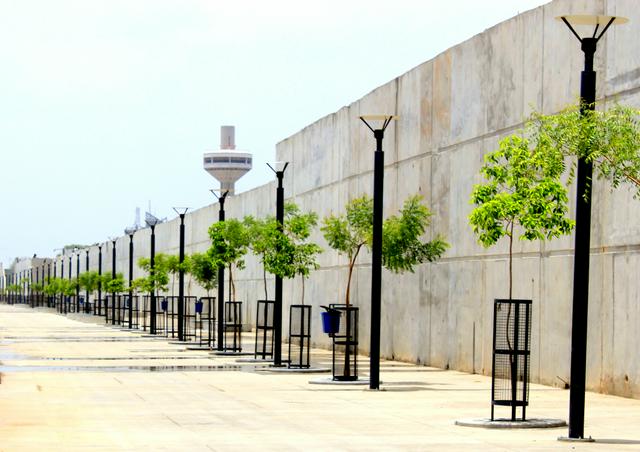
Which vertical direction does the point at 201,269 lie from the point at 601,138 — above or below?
below

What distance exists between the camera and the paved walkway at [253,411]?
16391mm

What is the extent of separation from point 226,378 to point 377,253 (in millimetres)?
5095

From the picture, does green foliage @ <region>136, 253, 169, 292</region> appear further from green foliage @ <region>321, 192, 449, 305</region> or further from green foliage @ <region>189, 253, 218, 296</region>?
green foliage @ <region>321, 192, 449, 305</region>

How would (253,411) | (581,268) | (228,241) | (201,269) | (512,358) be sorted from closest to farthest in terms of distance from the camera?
(581,268) → (512,358) → (253,411) → (228,241) → (201,269)

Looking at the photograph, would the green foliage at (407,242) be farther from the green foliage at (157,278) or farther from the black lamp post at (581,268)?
the green foliage at (157,278)

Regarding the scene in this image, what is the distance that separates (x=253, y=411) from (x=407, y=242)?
11202 millimetres

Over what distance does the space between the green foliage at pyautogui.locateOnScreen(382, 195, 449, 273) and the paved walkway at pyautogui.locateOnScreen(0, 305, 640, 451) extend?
8.37 ft

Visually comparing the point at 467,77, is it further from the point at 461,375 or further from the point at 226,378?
the point at 226,378

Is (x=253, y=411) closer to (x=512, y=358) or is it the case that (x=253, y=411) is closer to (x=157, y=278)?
(x=512, y=358)

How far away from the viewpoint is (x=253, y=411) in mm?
20781

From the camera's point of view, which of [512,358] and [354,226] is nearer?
[512,358]

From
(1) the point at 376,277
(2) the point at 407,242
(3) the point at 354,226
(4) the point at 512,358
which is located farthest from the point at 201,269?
(4) the point at 512,358

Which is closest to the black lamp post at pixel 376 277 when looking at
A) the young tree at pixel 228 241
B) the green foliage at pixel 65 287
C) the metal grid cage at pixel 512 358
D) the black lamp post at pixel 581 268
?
the metal grid cage at pixel 512 358

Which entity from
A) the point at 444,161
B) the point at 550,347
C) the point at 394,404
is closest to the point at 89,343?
the point at 444,161
